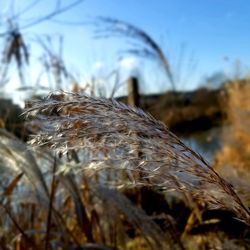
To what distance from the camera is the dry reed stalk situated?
0.85 metres

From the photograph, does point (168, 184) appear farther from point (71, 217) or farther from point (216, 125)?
point (216, 125)

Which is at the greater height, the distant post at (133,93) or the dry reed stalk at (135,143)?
the distant post at (133,93)

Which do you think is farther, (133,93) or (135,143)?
(133,93)

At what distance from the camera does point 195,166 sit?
85cm

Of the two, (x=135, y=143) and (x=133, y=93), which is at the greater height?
(x=133, y=93)

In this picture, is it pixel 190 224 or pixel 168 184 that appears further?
pixel 190 224

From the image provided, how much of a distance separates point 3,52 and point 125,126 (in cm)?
309

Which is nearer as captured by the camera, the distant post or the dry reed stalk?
the dry reed stalk

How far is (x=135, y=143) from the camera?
88 centimetres

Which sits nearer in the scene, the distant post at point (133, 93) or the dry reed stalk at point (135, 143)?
the dry reed stalk at point (135, 143)

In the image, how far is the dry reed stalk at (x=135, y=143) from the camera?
2.79ft

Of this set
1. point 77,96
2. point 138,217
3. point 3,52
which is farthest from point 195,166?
point 3,52

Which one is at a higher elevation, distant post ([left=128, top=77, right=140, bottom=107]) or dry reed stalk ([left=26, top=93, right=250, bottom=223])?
distant post ([left=128, top=77, right=140, bottom=107])

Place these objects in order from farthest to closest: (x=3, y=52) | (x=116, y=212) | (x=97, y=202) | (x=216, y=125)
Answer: (x=216, y=125) → (x=3, y=52) → (x=97, y=202) → (x=116, y=212)
